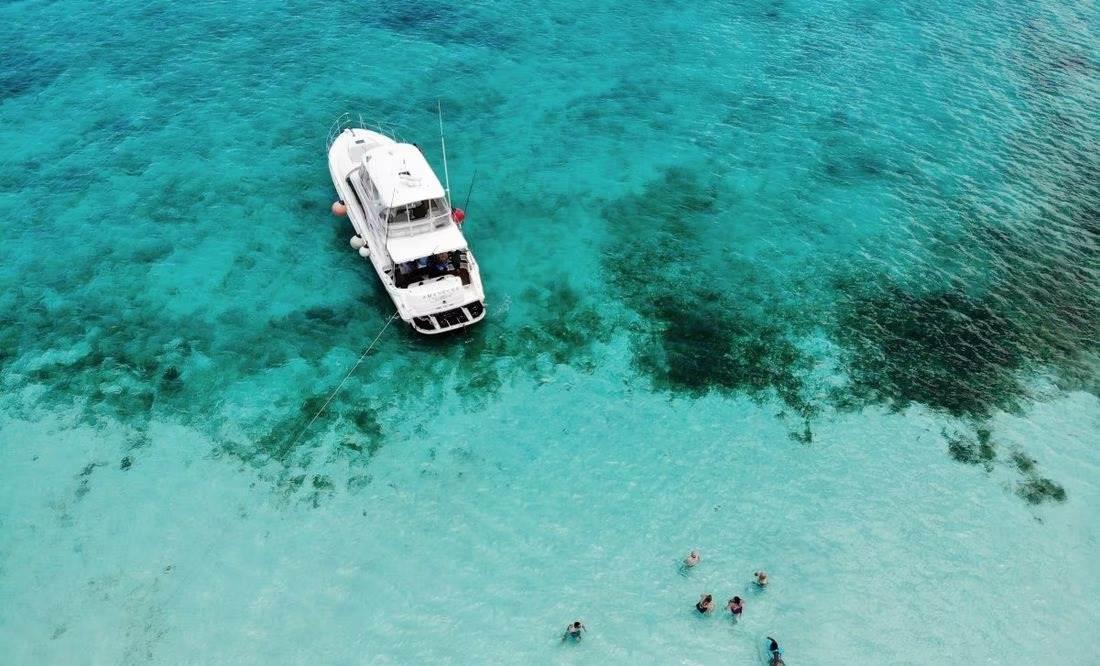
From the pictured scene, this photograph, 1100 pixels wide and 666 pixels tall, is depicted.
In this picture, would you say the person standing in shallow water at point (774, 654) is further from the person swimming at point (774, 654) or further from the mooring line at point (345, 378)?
the mooring line at point (345, 378)

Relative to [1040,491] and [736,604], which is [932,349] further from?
[736,604]

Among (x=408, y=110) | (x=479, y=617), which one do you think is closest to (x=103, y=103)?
(x=408, y=110)

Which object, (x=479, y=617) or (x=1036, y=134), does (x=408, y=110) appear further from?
(x=1036, y=134)

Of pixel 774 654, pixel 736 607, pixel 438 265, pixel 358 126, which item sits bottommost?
pixel 774 654

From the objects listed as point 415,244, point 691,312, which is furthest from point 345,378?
point 691,312

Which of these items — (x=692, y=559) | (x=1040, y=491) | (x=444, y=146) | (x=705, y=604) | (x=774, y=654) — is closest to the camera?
(x=774, y=654)

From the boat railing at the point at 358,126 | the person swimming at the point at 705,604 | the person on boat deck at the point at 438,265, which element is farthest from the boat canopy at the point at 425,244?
the person swimming at the point at 705,604
